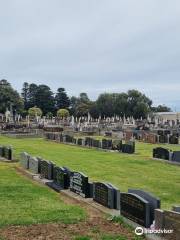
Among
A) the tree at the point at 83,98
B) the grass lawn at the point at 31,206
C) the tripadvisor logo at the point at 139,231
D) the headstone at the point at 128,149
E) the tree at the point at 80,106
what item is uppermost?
the tree at the point at 83,98

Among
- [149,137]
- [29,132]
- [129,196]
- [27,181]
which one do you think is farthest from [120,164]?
[29,132]

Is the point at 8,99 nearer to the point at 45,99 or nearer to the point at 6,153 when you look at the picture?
the point at 45,99

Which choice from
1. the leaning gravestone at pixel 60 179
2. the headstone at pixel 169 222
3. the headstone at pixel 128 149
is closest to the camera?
the headstone at pixel 169 222

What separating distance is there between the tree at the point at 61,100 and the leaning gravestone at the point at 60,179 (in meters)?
122

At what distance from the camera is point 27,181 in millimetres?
16750

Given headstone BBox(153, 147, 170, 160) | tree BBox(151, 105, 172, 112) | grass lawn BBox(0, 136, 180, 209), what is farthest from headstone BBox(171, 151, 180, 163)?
tree BBox(151, 105, 172, 112)

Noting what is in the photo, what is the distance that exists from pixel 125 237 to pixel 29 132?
149ft

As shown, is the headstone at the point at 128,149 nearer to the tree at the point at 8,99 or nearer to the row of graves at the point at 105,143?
the row of graves at the point at 105,143

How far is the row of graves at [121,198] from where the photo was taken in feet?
28.3

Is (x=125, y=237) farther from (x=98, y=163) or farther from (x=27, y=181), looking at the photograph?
(x=98, y=163)

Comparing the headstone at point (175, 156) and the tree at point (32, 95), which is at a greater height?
the tree at point (32, 95)

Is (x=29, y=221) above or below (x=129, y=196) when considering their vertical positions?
below

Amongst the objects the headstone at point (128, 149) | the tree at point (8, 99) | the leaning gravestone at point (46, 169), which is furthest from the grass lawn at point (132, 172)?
the tree at point (8, 99)

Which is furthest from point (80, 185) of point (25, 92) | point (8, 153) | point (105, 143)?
point (25, 92)
